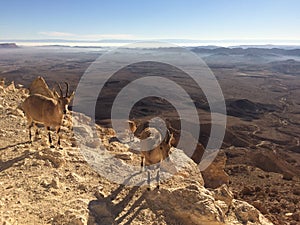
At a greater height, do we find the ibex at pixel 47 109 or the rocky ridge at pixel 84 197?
the ibex at pixel 47 109

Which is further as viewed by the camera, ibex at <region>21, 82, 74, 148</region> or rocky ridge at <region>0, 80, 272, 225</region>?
ibex at <region>21, 82, 74, 148</region>

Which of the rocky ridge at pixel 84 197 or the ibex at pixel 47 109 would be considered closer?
the rocky ridge at pixel 84 197

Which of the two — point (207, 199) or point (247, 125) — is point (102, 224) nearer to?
point (207, 199)

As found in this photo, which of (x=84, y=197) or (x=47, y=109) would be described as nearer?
(x=84, y=197)

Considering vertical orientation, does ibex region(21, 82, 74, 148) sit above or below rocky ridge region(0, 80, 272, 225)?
above

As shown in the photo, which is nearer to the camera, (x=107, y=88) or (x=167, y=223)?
(x=167, y=223)

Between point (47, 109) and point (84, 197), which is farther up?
point (47, 109)

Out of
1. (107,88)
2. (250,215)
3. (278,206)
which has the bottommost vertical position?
(107,88)

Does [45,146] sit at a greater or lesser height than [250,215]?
greater

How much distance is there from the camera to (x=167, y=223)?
27.5ft

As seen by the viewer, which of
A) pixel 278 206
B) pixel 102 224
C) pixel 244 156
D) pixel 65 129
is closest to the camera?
pixel 102 224

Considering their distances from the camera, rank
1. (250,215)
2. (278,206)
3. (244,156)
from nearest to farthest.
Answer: (250,215)
(278,206)
(244,156)

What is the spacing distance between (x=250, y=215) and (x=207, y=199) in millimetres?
1785

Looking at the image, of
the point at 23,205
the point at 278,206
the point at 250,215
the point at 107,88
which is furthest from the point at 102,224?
the point at 107,88
